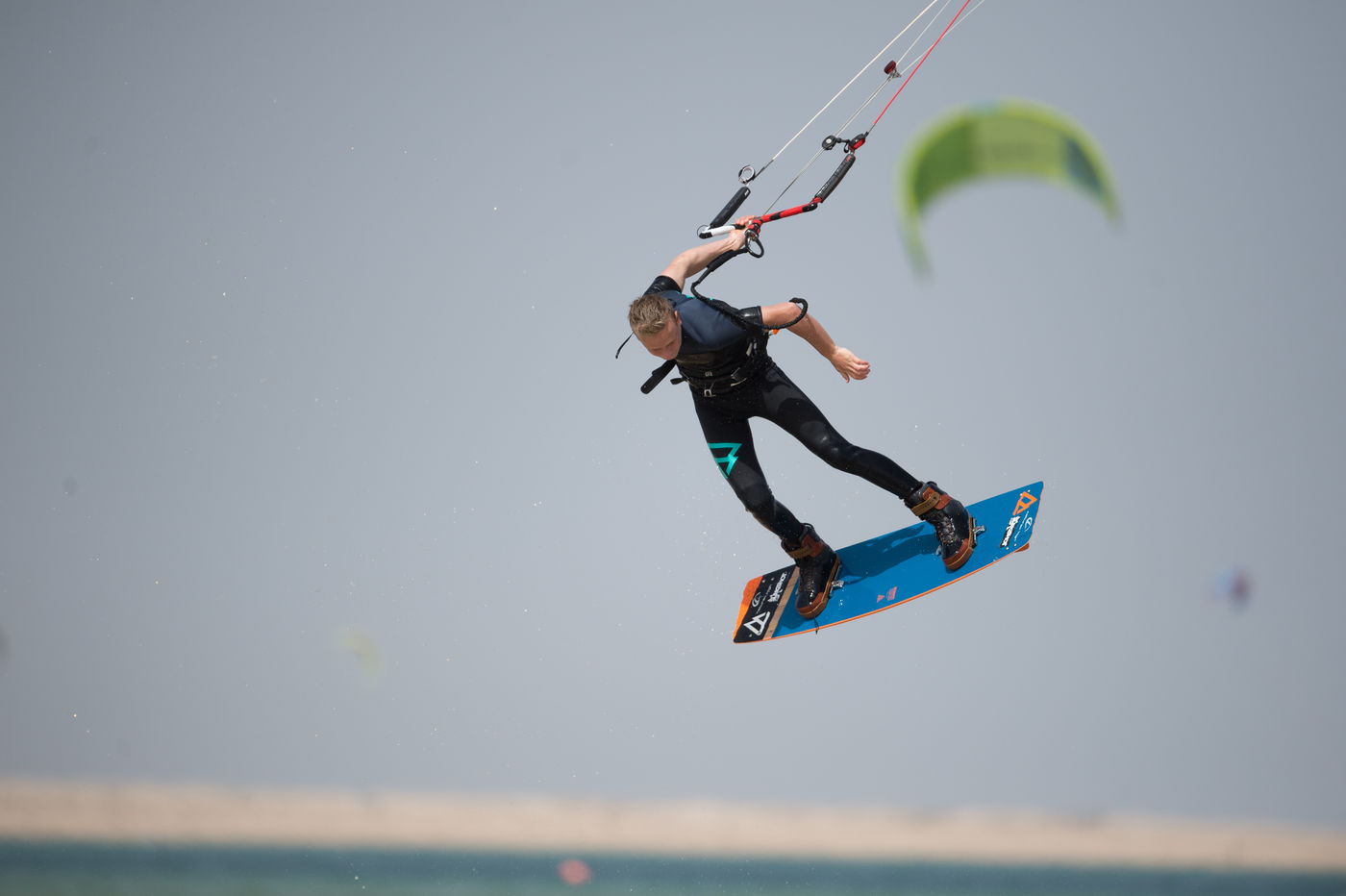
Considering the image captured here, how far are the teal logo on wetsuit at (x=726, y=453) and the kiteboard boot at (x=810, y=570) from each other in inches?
19.2

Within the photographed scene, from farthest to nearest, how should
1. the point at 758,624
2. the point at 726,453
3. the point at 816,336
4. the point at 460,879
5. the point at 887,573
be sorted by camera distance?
the point at 460,879
the point at 758,624
the point at 887,573
the point at 726,453
the point at 816,336

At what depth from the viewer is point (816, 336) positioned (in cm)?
450

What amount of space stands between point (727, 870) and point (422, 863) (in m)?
9.60

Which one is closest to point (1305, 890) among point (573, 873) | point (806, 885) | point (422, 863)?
point (806, 885)

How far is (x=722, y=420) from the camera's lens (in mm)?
4805

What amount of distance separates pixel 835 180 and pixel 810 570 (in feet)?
5.60

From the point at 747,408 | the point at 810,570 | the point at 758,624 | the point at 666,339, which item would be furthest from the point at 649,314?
the point at 758,624

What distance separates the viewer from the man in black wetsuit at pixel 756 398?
172 inches

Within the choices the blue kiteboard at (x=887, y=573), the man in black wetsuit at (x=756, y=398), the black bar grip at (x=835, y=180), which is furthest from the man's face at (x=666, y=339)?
the blue kiteboard at (x=887, y=573)

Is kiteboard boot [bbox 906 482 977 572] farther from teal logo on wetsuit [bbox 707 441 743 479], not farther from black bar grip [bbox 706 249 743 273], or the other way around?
black bar grip [bbox 706 249 743 273]

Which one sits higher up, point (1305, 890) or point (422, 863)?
point (1305, 890)

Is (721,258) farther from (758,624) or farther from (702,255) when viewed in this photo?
(758,624)

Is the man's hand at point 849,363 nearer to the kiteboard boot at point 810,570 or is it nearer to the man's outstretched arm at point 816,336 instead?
the man's outstretched arm at point 816,336

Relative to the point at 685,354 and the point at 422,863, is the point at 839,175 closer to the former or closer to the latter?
the point at 685,354
